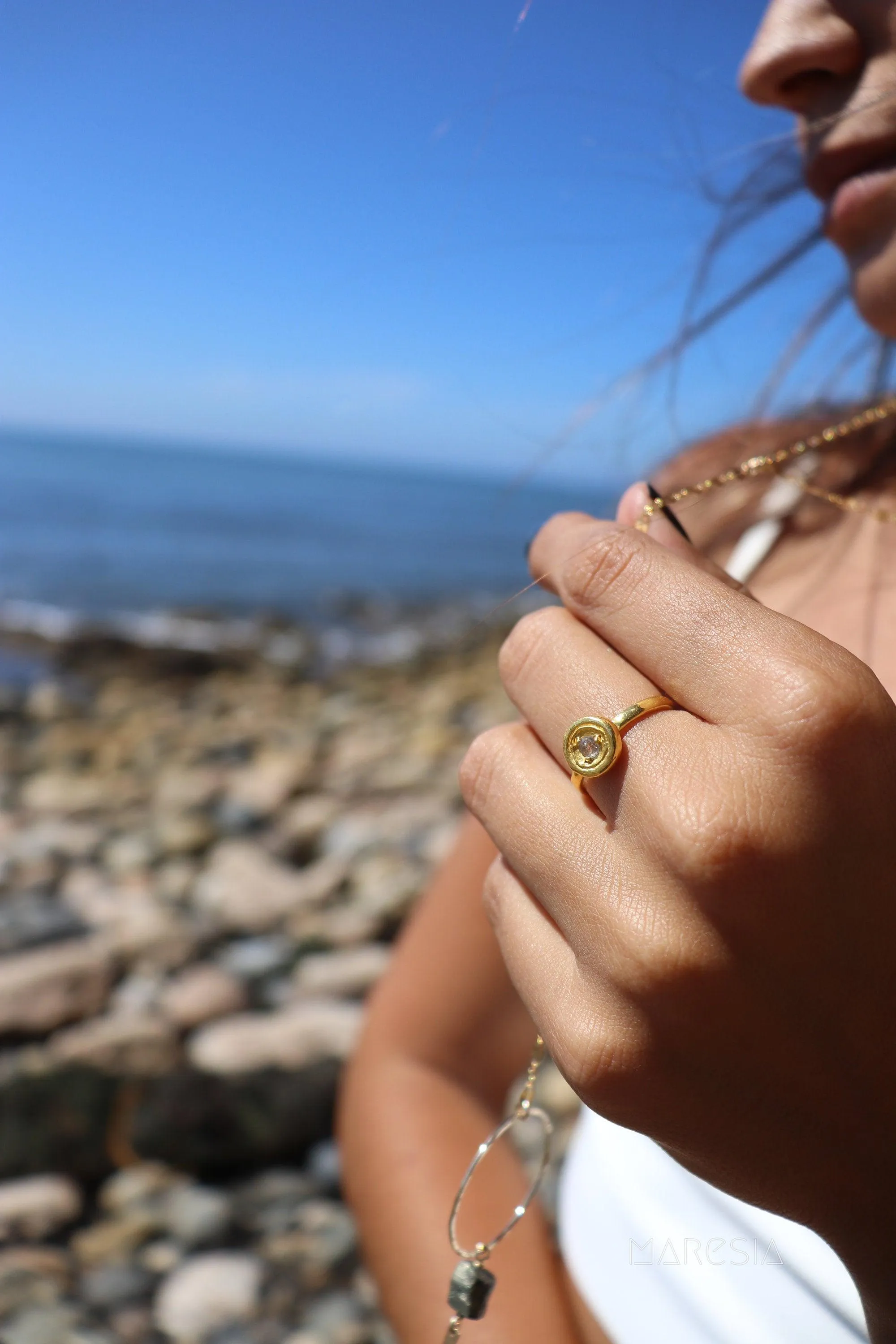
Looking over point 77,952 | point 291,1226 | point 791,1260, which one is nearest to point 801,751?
point 791,1260

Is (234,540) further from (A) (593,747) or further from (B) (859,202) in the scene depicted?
(A) (593,747)

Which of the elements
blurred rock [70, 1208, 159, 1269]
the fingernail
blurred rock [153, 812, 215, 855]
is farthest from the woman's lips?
blurred rock [153, 812, 215, 855]

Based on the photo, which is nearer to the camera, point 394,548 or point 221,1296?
point 221,1296

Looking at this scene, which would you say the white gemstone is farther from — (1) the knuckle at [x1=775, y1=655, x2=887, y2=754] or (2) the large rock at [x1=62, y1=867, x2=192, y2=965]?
(2) the large rock at [x1=62, y1=867, x2=192, y2=965]

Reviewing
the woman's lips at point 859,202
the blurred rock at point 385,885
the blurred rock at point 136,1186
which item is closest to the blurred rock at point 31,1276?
the blurred rock at point 136,1186

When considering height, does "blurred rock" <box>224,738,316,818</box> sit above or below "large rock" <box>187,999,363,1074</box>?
above

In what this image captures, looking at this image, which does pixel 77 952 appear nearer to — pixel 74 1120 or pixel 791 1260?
pixel 74 1120
